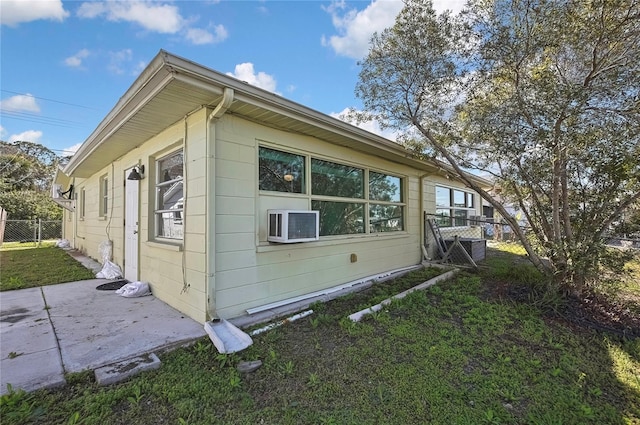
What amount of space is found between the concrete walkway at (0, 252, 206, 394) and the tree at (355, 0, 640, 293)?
4206mm

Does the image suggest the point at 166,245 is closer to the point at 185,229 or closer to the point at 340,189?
the point at 185,229

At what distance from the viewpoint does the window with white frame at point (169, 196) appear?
3.84m

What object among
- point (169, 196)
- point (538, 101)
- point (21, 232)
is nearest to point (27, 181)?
point (21, 232)

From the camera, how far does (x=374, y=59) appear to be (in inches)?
174

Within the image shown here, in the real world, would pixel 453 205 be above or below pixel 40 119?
below

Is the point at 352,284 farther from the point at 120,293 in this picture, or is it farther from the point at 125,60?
the point at 125,60

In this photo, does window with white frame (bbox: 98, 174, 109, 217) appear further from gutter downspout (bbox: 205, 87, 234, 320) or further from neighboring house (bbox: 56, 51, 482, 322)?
gutter downspout (bbox: 205, 87, 234, 320)

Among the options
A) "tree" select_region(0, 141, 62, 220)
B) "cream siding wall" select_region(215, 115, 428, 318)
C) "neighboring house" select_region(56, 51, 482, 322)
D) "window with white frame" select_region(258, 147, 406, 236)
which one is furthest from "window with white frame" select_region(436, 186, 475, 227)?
"tree" select_region(0, 141, 62, 220)

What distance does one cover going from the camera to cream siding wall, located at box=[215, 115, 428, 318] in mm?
3191

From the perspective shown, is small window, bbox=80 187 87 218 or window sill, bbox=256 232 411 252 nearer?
window sill, bbox=256 232 411 252

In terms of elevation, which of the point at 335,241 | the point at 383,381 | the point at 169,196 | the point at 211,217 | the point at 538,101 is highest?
the point at 538,101

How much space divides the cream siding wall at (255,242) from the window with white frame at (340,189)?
0.45 ft

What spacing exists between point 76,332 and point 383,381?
294 cm

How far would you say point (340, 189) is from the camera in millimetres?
4809
